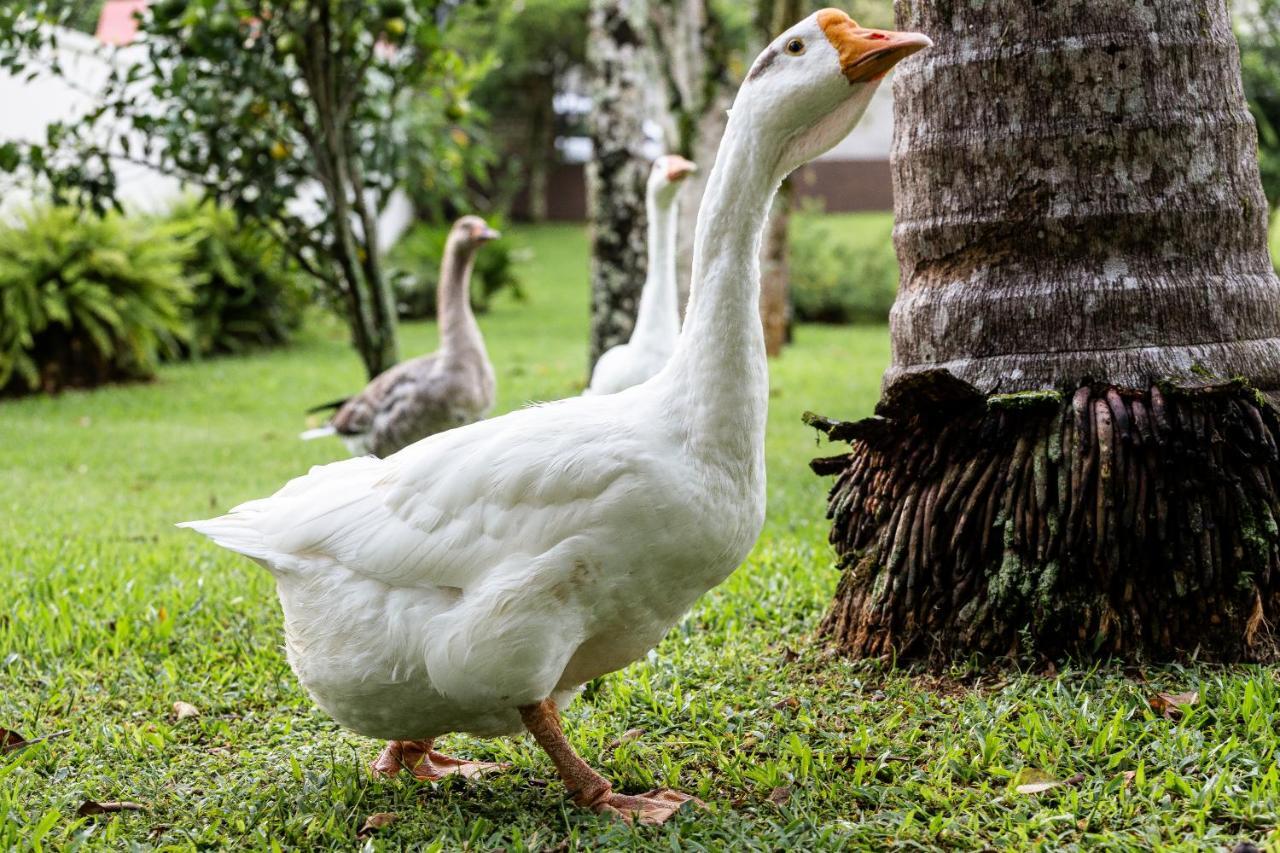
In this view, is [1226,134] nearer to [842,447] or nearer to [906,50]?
[906,50]

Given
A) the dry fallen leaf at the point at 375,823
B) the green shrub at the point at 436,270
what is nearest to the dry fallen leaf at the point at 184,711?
the dry fallen leaf at the point at 375,823

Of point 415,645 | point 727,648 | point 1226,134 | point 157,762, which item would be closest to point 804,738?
point 727,648

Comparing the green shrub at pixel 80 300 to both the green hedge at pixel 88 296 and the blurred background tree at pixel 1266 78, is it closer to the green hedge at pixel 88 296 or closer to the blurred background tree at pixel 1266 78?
the green hedge at pixel 88 296

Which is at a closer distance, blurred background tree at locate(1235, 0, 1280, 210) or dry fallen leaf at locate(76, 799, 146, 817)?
dry fallen leaf at locate(76, 799, 146, 817)

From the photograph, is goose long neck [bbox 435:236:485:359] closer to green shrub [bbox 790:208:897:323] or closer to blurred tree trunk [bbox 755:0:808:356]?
blurred tree trunk [bbox 755:0:808:356]

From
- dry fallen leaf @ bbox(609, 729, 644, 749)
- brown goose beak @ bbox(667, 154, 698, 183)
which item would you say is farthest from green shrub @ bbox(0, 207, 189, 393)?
dry fallen leaf @ bbox(609, 729, 644, 749)

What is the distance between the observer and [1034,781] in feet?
10.3

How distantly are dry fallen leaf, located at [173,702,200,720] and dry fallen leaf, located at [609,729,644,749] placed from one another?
4.54 ft

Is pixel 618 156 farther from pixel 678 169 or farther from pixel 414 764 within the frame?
pixel 414 764

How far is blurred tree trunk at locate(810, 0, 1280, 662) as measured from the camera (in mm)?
Result: 3484

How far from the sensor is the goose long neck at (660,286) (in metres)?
6.85

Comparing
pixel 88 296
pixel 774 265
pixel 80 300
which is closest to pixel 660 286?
pixel 774 265

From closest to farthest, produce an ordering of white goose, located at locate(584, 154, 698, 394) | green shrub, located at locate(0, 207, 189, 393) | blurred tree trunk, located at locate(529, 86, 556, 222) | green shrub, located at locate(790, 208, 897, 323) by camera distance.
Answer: white goose, located at locate(584, 154, 698, 394) < green shrub, located at locate(0, 207, 189, 393) < green shrub, located at locate(790, 208, 897, 323) < blurred tree trunk, located at locate(529, 86, 556, 222)

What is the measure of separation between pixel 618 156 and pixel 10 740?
6.45m
